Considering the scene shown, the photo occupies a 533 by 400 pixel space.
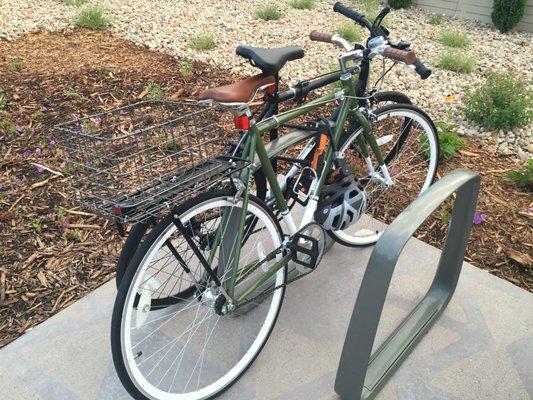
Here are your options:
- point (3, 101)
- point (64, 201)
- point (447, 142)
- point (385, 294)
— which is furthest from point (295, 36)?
point (385, 294)

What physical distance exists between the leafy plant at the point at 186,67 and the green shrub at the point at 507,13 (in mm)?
4607

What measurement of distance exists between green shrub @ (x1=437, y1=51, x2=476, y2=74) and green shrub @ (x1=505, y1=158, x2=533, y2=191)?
6.74 ft

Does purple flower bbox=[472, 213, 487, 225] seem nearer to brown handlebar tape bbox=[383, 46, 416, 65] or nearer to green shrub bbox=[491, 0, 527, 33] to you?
brown handlebar tape bbox=[383, 46, 416, 65]

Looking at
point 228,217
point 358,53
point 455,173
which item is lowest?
point 228,217

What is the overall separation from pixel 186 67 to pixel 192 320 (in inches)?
127

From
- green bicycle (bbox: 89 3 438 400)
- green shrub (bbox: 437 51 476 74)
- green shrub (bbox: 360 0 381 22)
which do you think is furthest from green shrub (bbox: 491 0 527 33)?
green bicycle (bbox: 89 3 438 400)

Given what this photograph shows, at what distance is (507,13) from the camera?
667cm

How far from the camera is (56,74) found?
4.56m

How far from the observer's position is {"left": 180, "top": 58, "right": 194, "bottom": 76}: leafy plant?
4820 mm

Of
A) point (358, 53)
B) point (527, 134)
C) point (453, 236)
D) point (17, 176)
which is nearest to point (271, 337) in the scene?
point (453, 236)

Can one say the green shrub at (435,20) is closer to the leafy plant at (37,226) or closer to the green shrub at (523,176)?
the green shrub at (523,176)

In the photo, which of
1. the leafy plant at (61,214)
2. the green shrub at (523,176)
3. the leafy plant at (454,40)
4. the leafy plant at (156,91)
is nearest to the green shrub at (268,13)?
the leafy plant at (454,40)

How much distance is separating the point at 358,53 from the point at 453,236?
990 mm

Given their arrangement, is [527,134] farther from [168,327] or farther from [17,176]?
[17,176]
